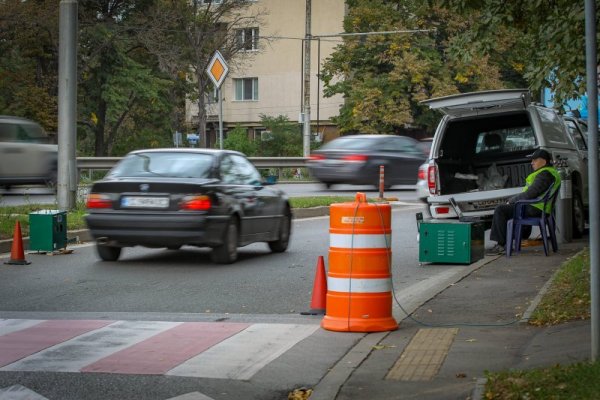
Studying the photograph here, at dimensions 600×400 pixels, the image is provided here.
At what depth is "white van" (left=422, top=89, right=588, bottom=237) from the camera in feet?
50.7

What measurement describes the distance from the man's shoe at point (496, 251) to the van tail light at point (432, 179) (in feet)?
3.83

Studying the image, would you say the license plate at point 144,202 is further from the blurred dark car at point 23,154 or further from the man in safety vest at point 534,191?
the blurred dark car at point 23,154

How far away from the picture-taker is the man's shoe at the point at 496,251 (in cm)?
1518

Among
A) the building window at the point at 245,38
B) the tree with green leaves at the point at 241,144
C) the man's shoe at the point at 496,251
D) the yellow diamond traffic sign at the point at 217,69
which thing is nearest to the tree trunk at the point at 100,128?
the tree with green leaves at the point at 241,144

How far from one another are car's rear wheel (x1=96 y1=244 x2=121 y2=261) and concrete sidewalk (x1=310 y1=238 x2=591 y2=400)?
207 inches

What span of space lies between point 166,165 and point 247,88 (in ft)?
181

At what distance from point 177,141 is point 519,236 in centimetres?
3411

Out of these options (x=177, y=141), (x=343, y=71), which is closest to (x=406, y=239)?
(x=177, y=141)

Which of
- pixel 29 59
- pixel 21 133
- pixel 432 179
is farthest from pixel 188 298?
pixel 29 59

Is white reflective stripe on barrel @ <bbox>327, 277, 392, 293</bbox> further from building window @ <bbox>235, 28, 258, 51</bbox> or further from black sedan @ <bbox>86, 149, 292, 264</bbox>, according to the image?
building window @ <bbox>235, 28, 258, 51</bbox>

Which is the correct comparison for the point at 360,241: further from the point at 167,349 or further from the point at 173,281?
the point at 173,281

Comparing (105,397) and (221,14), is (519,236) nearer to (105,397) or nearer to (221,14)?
(105,397)

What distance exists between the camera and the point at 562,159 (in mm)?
16094

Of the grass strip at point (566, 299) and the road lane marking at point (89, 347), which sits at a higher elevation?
the grass strip at point (566, 299)
